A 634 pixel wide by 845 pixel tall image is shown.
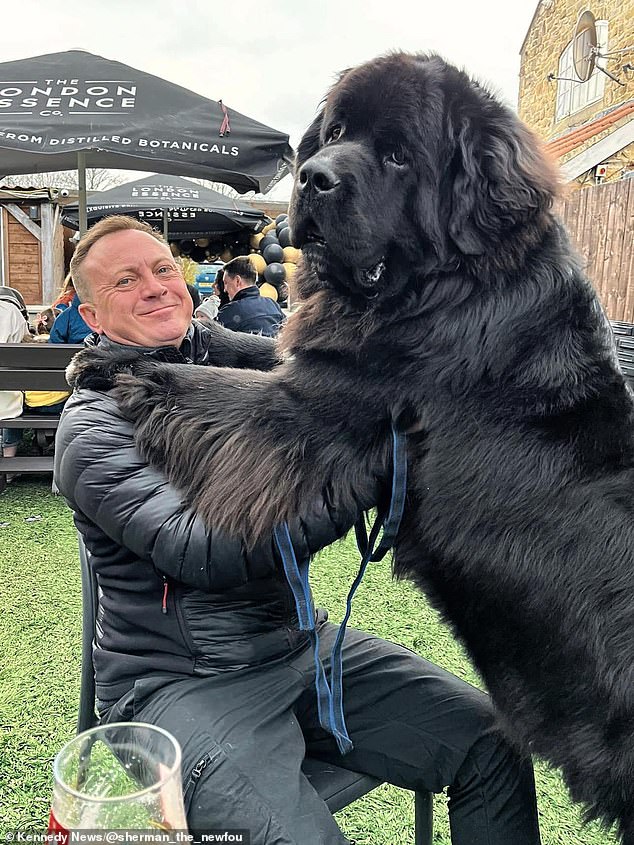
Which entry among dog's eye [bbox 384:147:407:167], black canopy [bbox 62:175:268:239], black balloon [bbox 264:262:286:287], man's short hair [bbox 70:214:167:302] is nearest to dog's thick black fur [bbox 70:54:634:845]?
dog's eye [bbox 384:147:407:167]

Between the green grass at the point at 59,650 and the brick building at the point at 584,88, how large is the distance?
6251 millimetres

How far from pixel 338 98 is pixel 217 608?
120 cm

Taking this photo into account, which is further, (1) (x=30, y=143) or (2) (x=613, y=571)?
(1) (x=30, y=143)

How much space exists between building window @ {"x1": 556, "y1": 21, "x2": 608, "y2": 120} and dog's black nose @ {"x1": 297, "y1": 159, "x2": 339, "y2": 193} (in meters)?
13.3

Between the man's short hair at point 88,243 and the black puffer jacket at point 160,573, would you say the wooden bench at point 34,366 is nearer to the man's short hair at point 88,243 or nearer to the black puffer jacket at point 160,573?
the man's short hair at point 88,243

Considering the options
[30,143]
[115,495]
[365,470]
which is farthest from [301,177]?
[30,143]

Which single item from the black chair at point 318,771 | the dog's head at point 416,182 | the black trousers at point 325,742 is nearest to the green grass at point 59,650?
the black trousers at point 325,742

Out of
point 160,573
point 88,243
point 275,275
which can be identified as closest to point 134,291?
point 88,243

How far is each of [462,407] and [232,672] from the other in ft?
2.29

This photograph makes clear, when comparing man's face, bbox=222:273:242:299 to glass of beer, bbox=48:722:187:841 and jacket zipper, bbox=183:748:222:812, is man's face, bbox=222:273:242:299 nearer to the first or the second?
jacket zipper, bbox=183:748:222:812

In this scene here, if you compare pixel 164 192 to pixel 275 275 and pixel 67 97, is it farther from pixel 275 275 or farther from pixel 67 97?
pixel 67 97

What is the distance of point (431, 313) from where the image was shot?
1506 mm

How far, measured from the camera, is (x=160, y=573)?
4.36 ft

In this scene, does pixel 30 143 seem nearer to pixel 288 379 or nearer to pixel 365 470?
pixel 288 379
